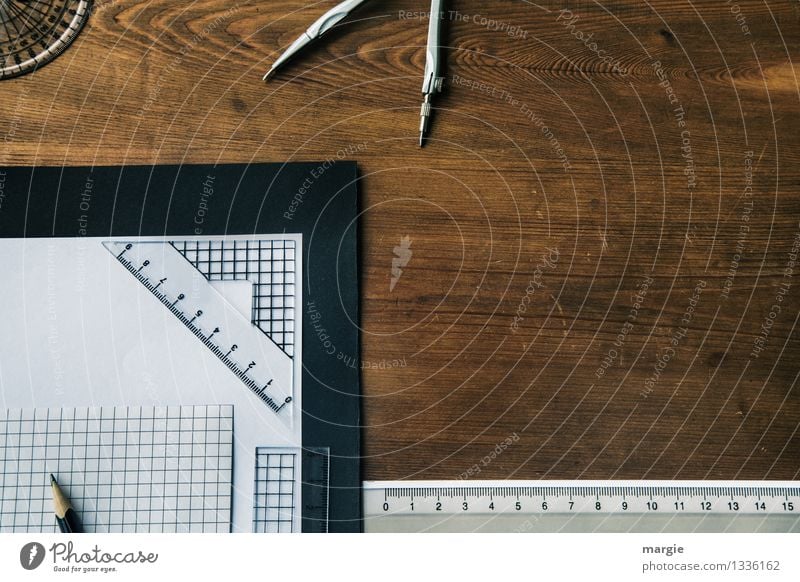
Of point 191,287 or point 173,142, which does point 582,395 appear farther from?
point 173,142

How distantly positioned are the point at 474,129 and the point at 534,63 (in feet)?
0.39

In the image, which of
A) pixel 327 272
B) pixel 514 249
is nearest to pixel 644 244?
A: pixel 514 249

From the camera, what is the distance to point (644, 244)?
0.81 m
